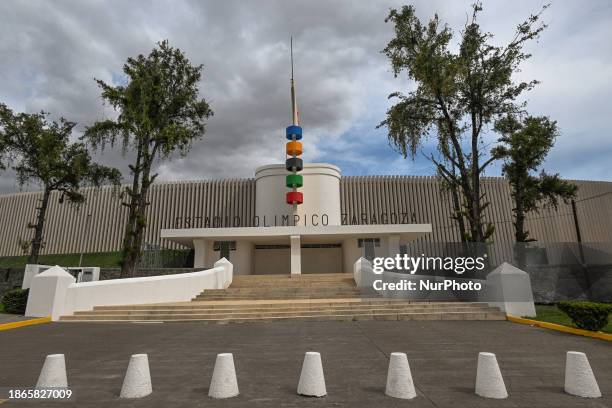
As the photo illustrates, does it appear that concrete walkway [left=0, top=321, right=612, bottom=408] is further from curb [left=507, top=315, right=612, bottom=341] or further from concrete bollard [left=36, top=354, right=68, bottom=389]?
curb [left=507, top=315, right=612, bottom=341]

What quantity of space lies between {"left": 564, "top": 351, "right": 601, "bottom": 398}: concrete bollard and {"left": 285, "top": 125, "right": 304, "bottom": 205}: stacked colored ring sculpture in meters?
23.1

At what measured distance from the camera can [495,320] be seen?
11789 millimetres

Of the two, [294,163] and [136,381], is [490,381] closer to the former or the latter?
[136,381]

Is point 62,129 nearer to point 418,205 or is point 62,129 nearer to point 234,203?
point 234,203

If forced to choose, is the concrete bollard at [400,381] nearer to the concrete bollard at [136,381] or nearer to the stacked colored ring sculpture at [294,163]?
the concrete bollard at [136,381]

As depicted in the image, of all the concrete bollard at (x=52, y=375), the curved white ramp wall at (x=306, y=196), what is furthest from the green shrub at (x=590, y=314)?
the curved white ramp wall at (x=306, y=196)

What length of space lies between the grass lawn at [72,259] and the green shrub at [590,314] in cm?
3358

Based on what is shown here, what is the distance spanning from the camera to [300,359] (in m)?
6.08

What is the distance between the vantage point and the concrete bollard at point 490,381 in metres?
3.96

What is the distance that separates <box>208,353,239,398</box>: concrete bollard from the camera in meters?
3.96

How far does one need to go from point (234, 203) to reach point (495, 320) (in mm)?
30401

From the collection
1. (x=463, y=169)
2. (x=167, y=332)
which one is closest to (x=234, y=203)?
(x=463, y=169)

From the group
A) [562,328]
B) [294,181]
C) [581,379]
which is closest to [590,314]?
[562,328]

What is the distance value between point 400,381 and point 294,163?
77.5 feet
